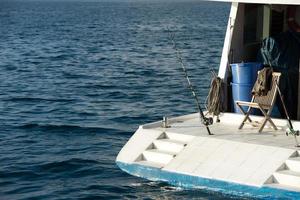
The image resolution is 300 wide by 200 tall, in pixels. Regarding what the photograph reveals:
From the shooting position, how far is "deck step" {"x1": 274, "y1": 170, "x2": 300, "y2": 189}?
40.5 feet

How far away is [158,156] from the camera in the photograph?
13.8 m

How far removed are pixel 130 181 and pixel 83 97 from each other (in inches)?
518

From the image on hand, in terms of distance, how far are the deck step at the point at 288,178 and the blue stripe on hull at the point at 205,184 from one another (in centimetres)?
21

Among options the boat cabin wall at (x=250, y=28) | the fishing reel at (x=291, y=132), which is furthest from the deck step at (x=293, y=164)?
the boat cabin wall at (x=250, y=28)

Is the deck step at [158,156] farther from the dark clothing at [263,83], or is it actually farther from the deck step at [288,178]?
the deck step at [288,178]

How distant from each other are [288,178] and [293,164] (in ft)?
1.02

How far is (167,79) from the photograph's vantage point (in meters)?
32.3

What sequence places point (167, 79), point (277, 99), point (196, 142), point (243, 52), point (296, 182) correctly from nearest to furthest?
point (296, 182), point (196, 142), point (277, 99), point (243, 52), point (167, 79)

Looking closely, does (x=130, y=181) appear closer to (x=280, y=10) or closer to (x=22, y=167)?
(x=22, y=167)

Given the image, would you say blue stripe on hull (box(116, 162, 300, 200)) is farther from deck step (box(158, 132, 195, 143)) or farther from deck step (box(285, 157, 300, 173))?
deck step (box(158, 132, 195, 143))

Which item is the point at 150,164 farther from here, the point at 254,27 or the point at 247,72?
the point at 254,27

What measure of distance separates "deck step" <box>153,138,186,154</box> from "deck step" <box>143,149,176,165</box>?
90 mm

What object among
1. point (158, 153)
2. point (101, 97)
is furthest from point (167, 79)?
point (158, 153)

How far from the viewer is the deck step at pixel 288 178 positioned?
12344mm
